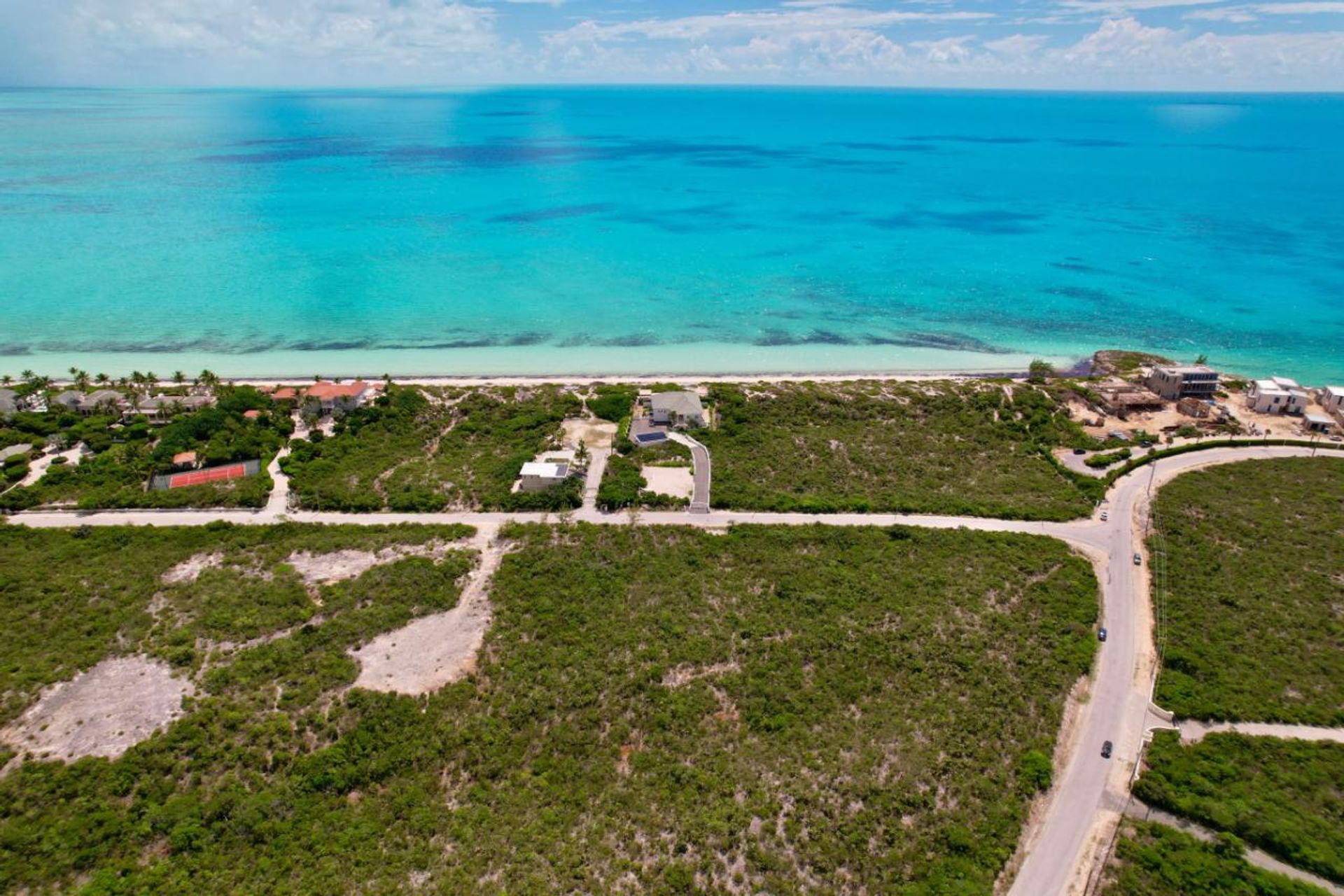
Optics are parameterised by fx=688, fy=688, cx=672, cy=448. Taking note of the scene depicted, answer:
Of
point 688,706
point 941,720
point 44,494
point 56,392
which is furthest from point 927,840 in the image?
point 56,392

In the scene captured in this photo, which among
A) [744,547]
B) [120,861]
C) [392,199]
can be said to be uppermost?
[392,199]

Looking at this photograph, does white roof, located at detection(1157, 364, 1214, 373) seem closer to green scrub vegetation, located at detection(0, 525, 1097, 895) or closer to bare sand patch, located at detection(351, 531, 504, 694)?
green scrub vegetation, located at detection(0, 525, 1097, 895)

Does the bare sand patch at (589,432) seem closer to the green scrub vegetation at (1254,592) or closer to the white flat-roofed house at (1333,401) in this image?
the green scrub vegetation at (1254,592)

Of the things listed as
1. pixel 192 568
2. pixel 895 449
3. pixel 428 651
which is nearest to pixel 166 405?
Answer: pixel 192 568

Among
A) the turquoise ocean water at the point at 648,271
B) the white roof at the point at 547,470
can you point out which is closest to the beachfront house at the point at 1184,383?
the turquoise ocean water at the point at 648,271

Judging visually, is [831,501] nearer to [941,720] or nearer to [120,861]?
[941,720]

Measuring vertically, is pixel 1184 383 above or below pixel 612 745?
above

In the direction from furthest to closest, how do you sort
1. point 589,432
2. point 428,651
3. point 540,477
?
point 589,432 < point 540,477 < point 428,651

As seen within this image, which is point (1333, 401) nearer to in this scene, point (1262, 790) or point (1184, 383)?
point (1184, 383)
